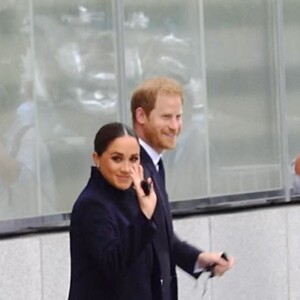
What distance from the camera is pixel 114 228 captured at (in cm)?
440

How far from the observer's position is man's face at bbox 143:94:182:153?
15.9ft

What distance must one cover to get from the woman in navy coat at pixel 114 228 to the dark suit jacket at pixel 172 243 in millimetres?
221

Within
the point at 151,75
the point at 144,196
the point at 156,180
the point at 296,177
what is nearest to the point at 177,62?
the point at 151,75

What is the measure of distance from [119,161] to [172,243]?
535 mm

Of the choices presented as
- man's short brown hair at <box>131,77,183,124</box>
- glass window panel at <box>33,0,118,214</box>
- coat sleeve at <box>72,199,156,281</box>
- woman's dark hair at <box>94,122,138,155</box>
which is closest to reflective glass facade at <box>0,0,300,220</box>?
glass window panel at <box>33,0,118,214</box>

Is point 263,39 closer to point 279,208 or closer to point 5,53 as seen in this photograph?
point 279,208

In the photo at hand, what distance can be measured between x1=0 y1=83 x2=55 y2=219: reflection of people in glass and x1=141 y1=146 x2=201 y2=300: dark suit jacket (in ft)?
7.60

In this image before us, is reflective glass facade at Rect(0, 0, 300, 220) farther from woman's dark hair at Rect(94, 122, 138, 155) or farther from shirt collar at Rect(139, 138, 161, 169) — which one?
woman's dark hair at Rect(94, 122, 138, 155)

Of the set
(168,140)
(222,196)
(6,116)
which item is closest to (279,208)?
(222,196)

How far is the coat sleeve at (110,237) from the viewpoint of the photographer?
4.34 m

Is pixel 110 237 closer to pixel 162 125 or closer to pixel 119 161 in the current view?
pixel 119 161

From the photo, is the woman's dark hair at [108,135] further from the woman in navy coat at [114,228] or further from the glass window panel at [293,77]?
the glass window panel at [293,77]

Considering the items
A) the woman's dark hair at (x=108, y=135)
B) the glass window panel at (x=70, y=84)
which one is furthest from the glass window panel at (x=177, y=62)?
the woman's dark hair at (x=108, y=135)

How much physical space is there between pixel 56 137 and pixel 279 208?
6.30 ft
